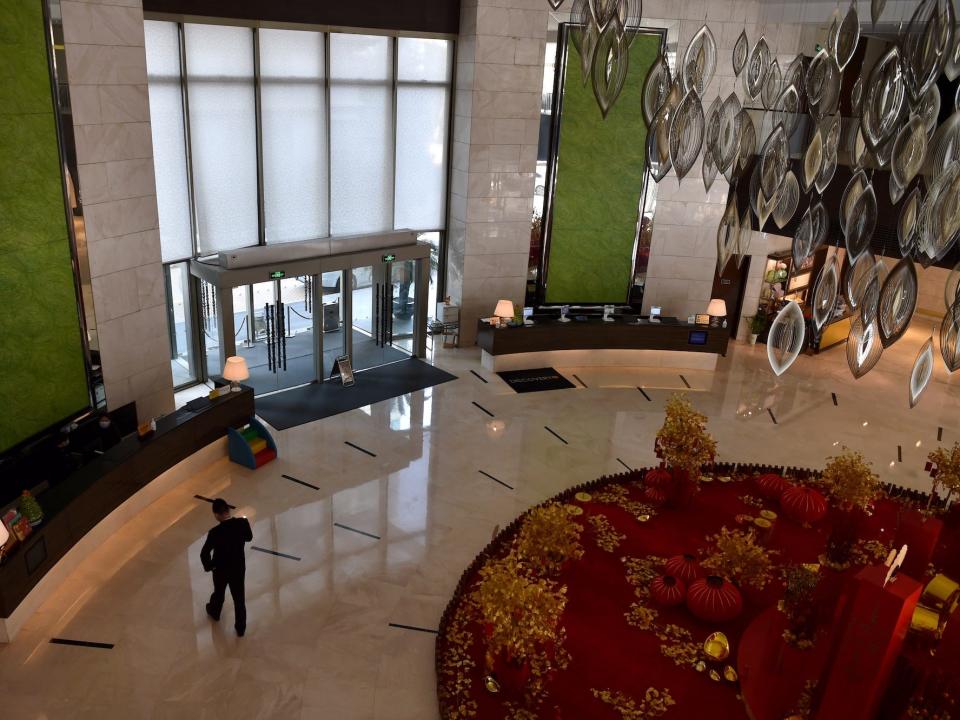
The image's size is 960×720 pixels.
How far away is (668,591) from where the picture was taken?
309 inches

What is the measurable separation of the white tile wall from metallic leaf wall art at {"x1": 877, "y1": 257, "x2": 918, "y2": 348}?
8203 mm

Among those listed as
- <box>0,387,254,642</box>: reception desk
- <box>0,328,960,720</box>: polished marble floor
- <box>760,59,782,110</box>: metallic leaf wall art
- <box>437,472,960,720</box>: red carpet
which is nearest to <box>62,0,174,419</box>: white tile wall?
<box>0,387,254,642</box>: reception desk

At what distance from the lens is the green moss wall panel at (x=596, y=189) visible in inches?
560

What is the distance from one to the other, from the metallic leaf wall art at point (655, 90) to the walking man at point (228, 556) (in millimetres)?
4730

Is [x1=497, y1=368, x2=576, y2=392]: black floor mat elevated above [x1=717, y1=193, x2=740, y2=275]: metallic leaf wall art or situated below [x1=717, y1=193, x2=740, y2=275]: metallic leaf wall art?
below

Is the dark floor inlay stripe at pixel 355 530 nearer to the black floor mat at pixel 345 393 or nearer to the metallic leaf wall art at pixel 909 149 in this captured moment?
the black floor mat at pixel 345 393

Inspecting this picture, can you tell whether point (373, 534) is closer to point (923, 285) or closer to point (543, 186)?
point (543, 186)

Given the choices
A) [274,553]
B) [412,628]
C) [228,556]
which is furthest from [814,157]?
[274,553]

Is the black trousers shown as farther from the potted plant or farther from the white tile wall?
the potted plant

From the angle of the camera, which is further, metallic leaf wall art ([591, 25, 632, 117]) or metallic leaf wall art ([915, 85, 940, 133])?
metallic leaf wall art ([591, 25, 632, 117])

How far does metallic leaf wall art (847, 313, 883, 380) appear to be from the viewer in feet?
15.7

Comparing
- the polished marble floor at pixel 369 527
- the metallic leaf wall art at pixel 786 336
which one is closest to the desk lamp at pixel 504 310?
the polished marble floor at pixel 369 527

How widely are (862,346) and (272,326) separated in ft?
31.4

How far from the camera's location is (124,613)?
7.51 metres
